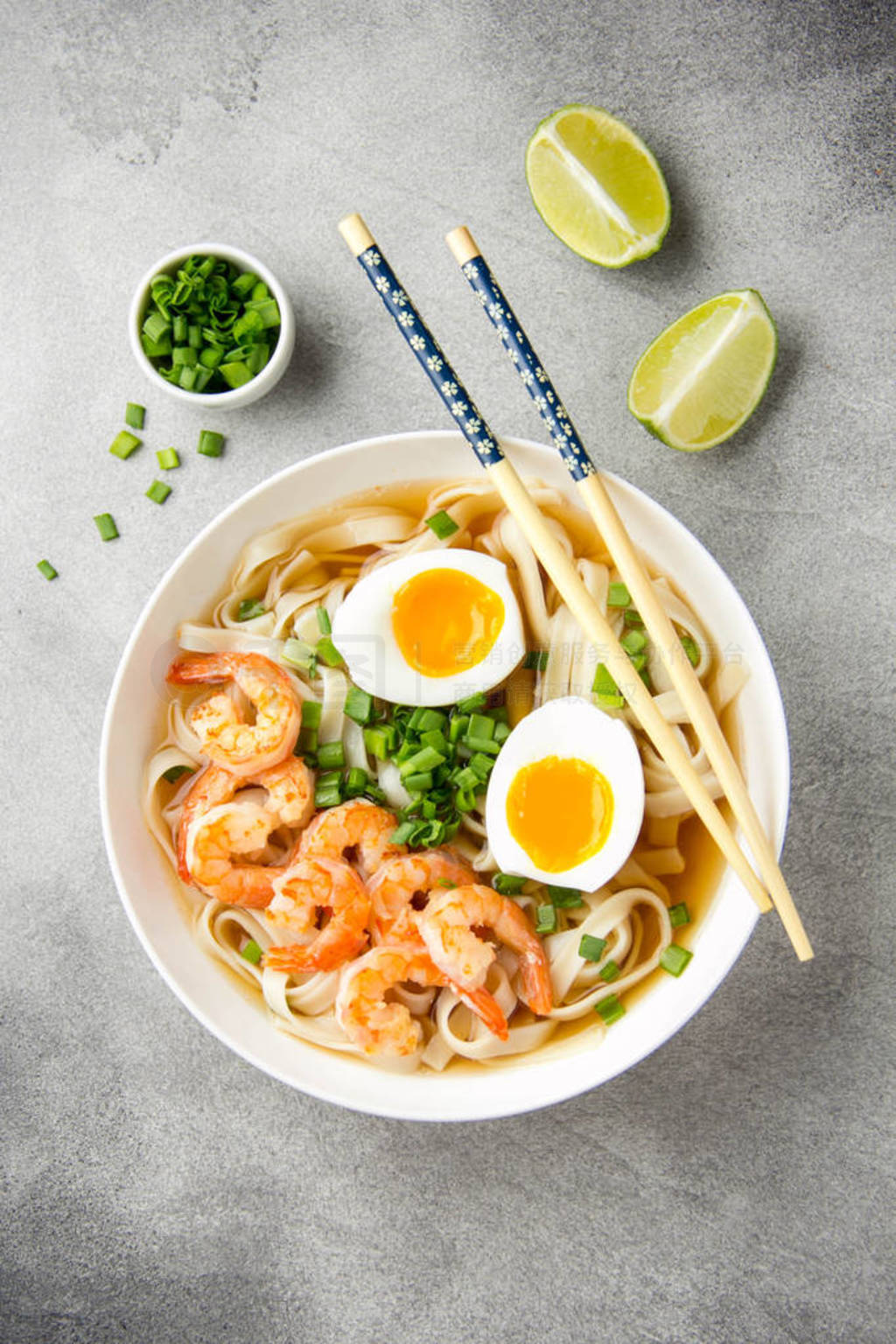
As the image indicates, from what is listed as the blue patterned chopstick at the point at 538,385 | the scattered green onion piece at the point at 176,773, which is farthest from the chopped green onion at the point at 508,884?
the blue patterned chopstick at the point at 538,385

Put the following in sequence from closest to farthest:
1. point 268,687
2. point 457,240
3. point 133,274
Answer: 1. point 457,240
2. point 268,687
3. point 133,274

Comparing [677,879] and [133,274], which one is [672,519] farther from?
[133,274]

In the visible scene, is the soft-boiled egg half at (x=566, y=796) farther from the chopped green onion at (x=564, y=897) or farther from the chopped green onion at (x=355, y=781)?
the chopped green onion at (x=355, y=781)

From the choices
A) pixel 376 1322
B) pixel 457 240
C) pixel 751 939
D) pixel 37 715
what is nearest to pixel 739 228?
pixel 457 240

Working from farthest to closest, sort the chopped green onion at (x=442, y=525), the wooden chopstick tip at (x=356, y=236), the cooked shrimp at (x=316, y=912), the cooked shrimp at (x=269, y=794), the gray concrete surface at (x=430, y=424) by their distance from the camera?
the gray concrete surface at (x=430, y=424) < the chopped green onion at (x=442, y=525) < the cooked shrimp at (x=269, y=794) < the cooked shrimp at (x=316, y=912) < the wooden chopstick tip at (x=356, y=236)

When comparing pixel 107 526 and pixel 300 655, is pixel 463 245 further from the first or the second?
pixel 107 526

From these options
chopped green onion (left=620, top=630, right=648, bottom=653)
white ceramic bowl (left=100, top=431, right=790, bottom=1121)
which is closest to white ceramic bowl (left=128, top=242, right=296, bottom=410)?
white ceramic bowl (left=100, top=431, right=790, bottom=1121)
